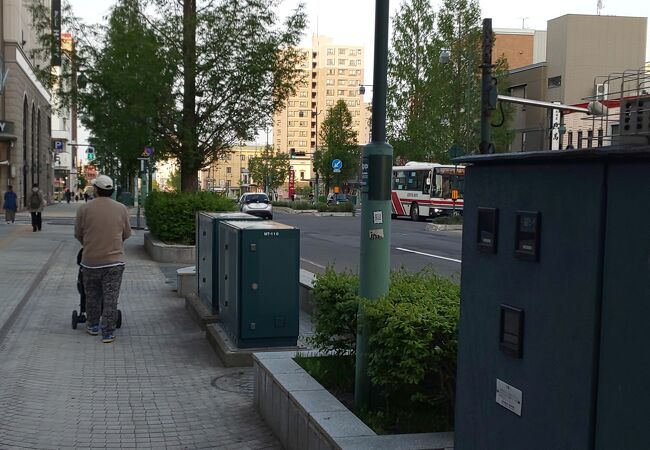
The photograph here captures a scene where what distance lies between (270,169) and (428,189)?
196 feet

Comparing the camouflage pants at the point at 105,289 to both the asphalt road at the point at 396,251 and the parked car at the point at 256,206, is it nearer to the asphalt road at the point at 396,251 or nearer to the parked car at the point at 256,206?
the asphalt road at the point at 396,251

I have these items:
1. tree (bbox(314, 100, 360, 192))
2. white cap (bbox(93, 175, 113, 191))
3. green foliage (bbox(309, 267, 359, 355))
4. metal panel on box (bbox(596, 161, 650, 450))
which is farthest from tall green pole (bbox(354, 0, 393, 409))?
tree (bbox(314, 100, 360, 192))

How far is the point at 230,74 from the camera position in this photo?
19094 mm

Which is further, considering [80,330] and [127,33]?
[127,33]

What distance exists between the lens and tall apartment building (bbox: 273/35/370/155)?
6767 inches

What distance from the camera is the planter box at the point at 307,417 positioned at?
12.9 feet

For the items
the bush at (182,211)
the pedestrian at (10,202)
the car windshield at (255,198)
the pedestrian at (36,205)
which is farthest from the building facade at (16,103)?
the bush at (182,211)

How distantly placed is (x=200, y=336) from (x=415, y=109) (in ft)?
153

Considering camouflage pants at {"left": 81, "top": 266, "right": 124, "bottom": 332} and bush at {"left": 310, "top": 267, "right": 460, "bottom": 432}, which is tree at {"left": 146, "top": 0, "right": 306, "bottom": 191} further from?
bush at {"left": 310, "top": 267, "right": 460, "bottom": 432}

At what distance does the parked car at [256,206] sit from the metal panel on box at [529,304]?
3888 centimetres

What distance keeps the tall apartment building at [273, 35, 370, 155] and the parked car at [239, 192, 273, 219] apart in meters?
124

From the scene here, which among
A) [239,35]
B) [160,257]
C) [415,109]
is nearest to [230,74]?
[239,35]

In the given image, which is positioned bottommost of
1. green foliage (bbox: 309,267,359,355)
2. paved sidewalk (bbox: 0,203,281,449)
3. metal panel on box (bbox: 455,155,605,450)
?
paved sidewalk (bbox: 0,203,281,449)

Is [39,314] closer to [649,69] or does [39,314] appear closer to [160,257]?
[160,257]
